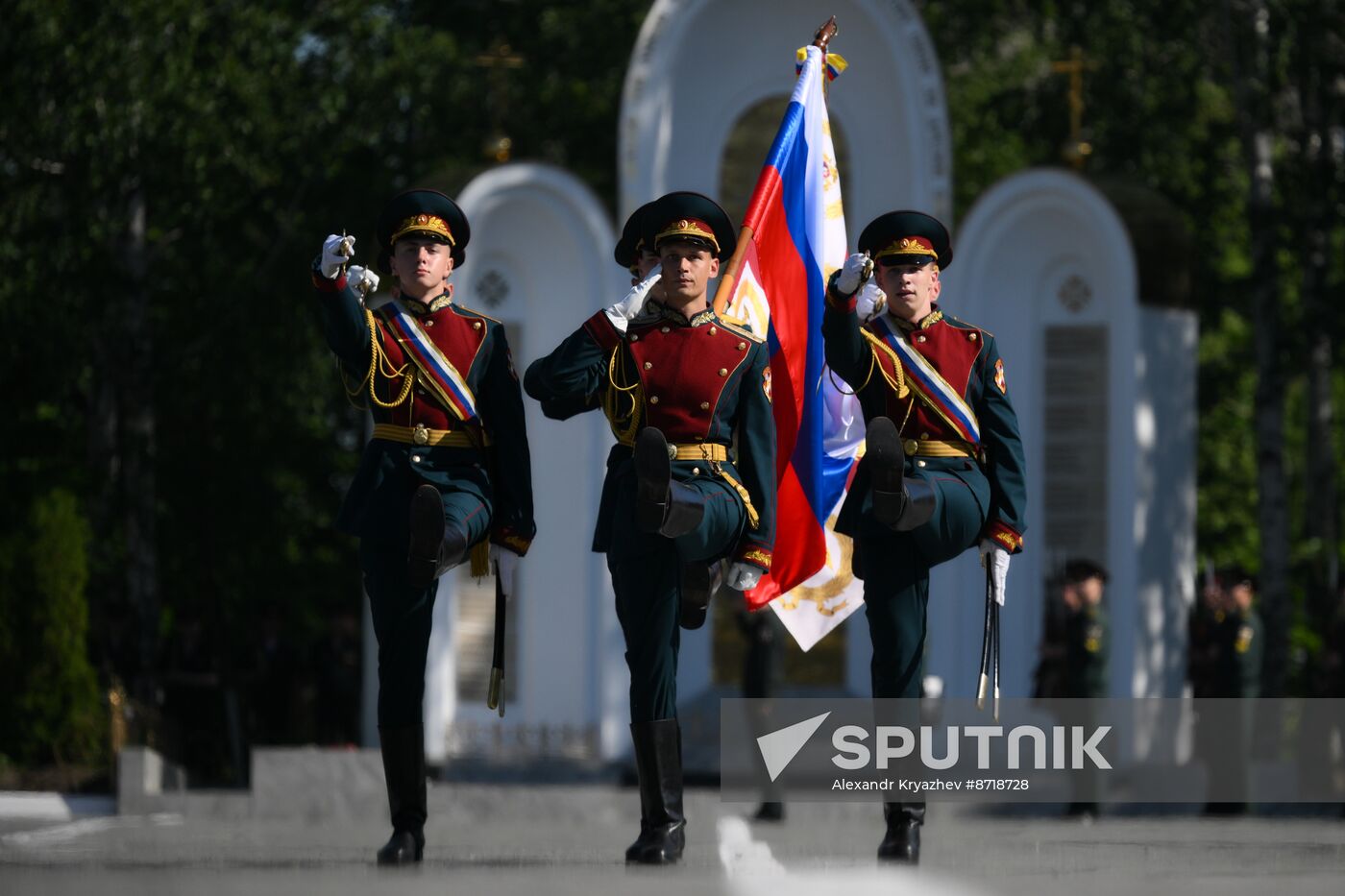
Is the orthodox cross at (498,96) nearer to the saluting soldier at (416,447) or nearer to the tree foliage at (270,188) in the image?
the tree foliage at (270,188)

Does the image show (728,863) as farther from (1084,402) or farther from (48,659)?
(1084,402)

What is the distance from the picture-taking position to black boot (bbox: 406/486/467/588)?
8070mm

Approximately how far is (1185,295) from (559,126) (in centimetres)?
891

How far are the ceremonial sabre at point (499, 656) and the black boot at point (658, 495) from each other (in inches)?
33.7

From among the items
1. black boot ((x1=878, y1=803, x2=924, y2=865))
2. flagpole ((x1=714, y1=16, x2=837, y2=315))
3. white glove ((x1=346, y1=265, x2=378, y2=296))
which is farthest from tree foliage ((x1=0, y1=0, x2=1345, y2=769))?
black boot ((x1=878, y1=803, x2=924, y2=865))

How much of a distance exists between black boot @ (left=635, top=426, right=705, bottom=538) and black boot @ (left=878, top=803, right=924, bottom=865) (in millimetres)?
1251

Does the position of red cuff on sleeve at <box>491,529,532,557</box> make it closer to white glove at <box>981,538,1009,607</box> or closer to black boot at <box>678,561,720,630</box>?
black boot at <box>678,561,720,630</box>

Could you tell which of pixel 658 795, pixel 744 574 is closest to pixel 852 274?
pixel 744 574

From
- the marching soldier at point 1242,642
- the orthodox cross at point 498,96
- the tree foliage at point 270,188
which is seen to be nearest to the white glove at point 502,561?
the marching soldier at point 1242,642

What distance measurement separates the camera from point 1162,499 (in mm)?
17312

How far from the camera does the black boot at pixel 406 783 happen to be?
8375 millimetres

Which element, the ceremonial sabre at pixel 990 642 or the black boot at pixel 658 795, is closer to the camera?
the black boot at pixel 658 795

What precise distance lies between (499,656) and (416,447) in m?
0.85

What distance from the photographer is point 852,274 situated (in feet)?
27.0
